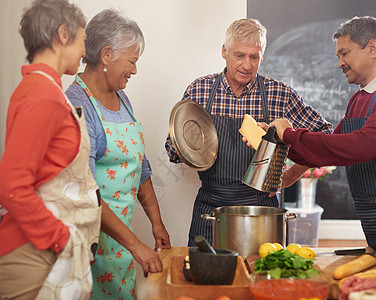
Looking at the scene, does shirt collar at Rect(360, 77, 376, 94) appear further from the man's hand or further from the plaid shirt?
the man's hand

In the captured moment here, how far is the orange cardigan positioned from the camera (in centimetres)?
117

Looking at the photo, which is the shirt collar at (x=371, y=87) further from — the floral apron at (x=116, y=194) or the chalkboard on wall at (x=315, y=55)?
the chalkboard on wall at (x=315, y=55)

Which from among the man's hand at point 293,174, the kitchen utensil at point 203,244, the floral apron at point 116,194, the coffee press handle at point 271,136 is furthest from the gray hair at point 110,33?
the man's hand at point 293,174

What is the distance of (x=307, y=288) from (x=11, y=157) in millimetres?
791

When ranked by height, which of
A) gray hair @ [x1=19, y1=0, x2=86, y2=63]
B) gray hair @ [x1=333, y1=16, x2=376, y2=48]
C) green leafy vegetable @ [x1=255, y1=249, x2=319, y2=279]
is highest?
gray hair @ [x1=333, y1=16, x2=376, y2=48]

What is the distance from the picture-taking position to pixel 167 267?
5.23 feet

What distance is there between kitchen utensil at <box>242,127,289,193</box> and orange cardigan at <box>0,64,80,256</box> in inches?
26.7

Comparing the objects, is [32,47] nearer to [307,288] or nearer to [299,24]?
[307,288]

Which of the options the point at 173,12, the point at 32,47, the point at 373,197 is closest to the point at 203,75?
the point at 173,12

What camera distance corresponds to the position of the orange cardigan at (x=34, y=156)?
1.17m

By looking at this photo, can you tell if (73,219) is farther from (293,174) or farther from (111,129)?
(293,174)

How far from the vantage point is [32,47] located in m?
1.35

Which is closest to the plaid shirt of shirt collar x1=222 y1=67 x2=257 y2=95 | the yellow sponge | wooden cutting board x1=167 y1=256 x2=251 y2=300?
shirt collar x1=222 y1=67 x2=257 y2=95

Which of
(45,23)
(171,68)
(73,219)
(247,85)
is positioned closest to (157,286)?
(73,219)
